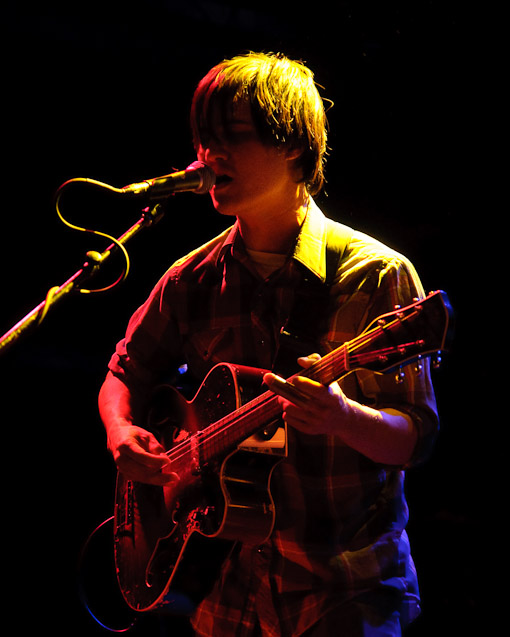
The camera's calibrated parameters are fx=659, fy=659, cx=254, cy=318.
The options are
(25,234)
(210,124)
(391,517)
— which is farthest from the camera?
(25,234)

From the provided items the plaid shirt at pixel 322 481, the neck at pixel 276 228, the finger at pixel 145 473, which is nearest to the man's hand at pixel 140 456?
the finger at pixel 145 473

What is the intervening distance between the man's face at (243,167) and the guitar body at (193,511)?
52cm

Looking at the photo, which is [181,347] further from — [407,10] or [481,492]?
[407,10]

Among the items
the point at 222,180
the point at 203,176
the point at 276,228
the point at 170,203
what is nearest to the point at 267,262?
the point at 276,228

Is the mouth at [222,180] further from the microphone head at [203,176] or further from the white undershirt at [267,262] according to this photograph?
the white undershirt at [267,262]

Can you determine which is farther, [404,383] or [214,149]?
[214,149]

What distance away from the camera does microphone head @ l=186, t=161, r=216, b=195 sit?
183 centimetres

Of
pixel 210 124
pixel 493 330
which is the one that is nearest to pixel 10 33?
pixel 210 124

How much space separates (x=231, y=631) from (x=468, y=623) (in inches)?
56.3

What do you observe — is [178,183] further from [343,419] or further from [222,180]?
[343,419]

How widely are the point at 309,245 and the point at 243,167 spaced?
1.03 feet

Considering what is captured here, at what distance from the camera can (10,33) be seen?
12.0ft

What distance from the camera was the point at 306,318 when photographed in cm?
189

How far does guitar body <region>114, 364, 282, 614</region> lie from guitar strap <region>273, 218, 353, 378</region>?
102mm
